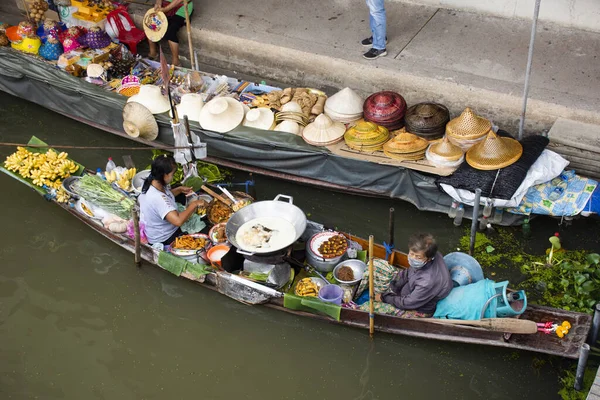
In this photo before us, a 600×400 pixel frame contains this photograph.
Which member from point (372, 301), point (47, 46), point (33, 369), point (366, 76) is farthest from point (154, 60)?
point (372, 301)

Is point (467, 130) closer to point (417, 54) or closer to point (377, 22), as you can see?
point (417, 54)

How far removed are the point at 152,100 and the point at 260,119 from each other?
1425 millimetres

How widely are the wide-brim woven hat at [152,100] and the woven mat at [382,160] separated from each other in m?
2.24

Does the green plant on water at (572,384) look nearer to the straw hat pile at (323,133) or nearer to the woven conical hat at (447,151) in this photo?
the woven conical hat at (447,151)

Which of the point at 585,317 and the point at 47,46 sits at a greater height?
Answer: the point at 47,46

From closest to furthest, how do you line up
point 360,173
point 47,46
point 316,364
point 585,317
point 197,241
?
point 585,317
point 316,364
point 197,241
point 360,173
point 47,46

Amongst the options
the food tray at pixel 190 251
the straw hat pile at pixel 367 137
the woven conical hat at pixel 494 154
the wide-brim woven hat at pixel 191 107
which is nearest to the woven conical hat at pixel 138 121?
the wide-brim woven hat at pixel 191 107

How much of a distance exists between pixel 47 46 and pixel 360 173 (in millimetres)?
5032

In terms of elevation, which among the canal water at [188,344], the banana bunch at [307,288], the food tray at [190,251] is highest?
the food tray at [190,251]

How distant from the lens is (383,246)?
20.9 feet

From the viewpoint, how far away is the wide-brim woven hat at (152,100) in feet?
26.5

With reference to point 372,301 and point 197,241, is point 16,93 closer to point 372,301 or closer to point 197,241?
point 197,241

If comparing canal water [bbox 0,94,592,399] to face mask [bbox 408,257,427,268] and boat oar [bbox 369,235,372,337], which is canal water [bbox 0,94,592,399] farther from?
face mask [bbox 408,257,427,268]

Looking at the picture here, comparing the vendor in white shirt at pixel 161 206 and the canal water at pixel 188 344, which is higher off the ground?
the vendor in white shirt at pixel 161 206
